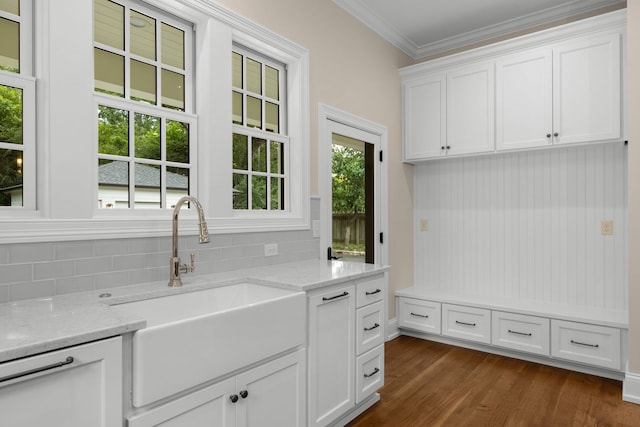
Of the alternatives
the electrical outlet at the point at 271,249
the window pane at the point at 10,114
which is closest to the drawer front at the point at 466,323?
the electrical outlet at the point at 271,249

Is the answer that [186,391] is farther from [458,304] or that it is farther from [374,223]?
[458,304]

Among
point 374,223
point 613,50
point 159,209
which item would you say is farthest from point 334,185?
point 613,50

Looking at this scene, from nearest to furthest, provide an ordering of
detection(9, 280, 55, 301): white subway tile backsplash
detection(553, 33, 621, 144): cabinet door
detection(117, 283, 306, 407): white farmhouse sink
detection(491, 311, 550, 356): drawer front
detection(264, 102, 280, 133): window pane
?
1. detection(117, 283, 306, 407): white farmhouse sink
2. detection(9, 280, 55, 301): white subway tile backsplash
3. detection(264, 102, 280, 133): window pane
4. detection(553, 33, 621, 144): cabinet door
5. detection(491, 311, 550, 356): drawer front

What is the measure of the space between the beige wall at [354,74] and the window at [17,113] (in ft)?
3.71

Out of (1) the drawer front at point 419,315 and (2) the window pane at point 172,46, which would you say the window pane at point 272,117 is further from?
(1) the drawer front at point 419,315

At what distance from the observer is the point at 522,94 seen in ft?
11.4

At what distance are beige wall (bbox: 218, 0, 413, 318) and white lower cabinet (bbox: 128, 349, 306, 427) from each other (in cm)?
155

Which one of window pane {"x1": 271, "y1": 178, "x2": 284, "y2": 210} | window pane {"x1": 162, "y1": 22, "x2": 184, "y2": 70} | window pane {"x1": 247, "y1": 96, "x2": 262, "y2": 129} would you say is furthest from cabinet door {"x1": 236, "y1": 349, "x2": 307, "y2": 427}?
window pane {"x1": 162, "y1": 22, "x2": 184, "y2": 70}

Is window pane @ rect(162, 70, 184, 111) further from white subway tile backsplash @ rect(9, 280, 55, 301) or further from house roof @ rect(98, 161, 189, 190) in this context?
white subway tile backsplash @ rect(9, 280, 55, 301)

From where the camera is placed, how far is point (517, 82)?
3490 millimetres

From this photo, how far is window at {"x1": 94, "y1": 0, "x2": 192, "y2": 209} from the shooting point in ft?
6.57

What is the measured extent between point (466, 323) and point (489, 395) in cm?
95

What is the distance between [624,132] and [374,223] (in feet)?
6.96

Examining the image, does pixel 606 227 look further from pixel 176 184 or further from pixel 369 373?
pixel 176 184
